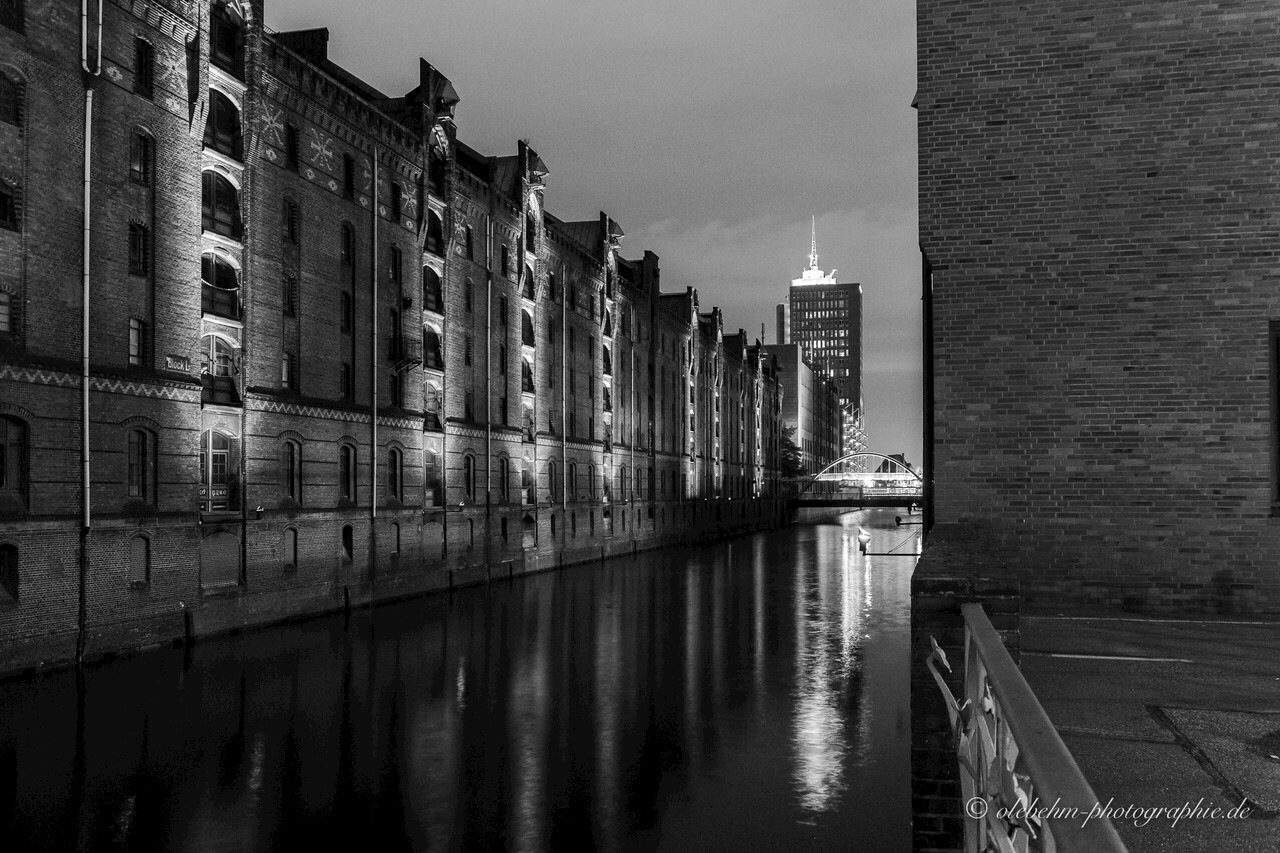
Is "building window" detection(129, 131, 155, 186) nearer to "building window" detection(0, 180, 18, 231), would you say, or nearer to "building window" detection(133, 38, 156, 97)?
"building window" detection(133, 38, 156, 97)

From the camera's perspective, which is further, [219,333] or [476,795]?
[219,333]

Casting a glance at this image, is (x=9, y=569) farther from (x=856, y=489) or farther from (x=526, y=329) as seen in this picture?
(x=856, y=489)

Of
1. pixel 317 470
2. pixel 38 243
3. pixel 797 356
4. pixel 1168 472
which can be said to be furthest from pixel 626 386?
pixel 797 356

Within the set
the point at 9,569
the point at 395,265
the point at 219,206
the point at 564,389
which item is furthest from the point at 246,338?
the point at 564,389

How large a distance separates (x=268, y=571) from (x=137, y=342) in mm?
7051

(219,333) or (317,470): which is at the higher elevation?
(219,333)

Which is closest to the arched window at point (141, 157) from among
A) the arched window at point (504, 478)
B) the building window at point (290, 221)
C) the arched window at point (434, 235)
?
the building window at point (290, 221)

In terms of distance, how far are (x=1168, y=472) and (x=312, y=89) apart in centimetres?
2633

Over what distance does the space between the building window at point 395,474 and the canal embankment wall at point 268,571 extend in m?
0.68

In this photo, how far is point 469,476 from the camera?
39.7 metres

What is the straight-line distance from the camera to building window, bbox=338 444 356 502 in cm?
3155

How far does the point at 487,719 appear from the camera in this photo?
17469 mm

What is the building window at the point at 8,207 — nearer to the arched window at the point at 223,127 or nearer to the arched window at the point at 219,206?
the arched window at the point at 219,206

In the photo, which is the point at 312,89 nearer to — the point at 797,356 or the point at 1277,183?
the point at 1277,183
